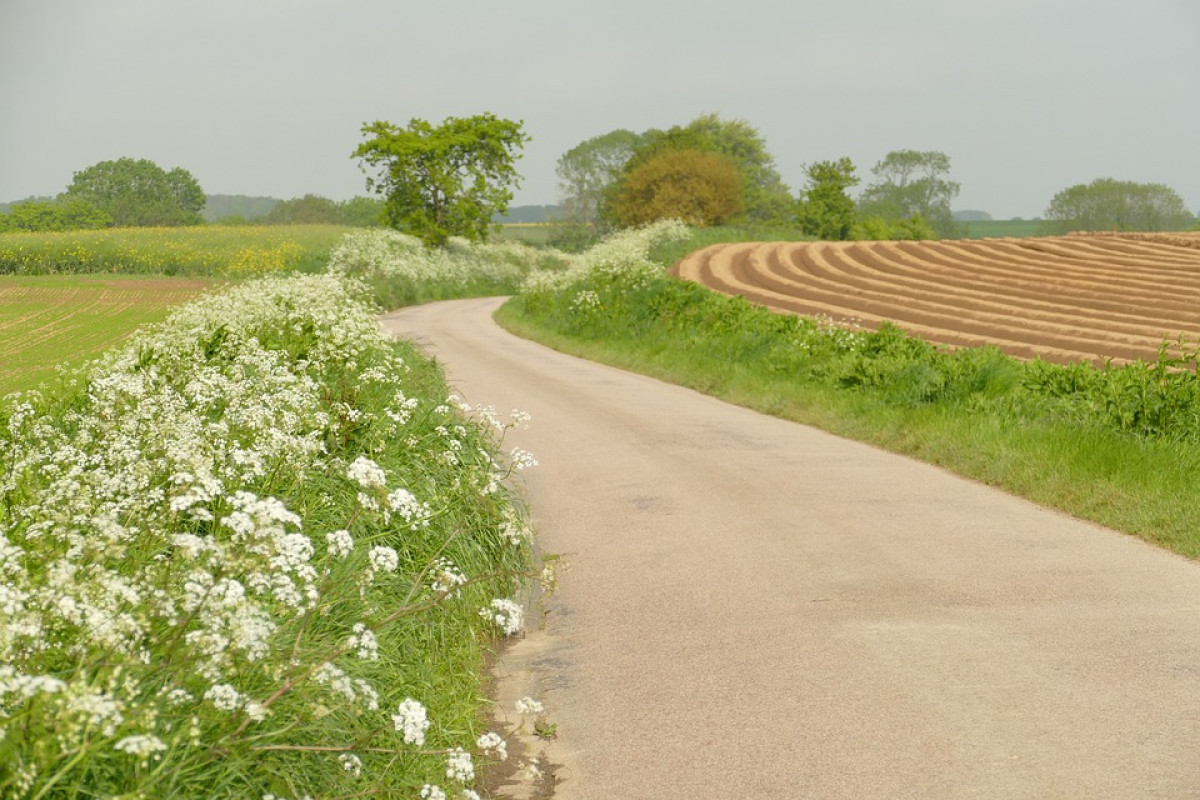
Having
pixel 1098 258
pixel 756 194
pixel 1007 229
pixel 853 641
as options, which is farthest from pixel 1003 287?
pixel 1007 229

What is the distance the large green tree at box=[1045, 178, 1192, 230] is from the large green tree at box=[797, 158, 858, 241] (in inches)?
1437

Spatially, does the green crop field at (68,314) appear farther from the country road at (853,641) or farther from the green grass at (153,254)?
the country road at (853,641)

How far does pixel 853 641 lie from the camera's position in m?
6.52

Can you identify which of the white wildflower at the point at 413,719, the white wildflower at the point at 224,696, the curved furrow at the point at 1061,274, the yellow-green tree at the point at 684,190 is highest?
the yellow-green tree at the point at 684,190

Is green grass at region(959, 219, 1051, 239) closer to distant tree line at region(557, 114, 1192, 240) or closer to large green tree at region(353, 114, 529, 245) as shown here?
distant tree line at region(557, 114, 1192, 240)

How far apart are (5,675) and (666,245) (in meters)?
50.0

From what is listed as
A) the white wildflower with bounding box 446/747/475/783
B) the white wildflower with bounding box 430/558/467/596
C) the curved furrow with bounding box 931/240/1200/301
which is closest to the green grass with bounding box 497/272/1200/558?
the white wildflower with bounding box 430/558/467/596

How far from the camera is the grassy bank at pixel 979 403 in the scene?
389 inches

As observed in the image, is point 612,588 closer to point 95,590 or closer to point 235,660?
point 235,660

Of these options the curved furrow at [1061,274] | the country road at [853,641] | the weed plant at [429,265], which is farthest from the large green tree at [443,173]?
the country road at [853,641]

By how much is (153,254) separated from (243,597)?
4422cm

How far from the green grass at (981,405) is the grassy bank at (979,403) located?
0.02 meters

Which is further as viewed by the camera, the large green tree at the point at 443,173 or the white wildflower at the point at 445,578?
the large green tree at the point at 443,173

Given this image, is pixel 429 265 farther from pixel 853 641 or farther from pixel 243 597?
pixel 243 597
